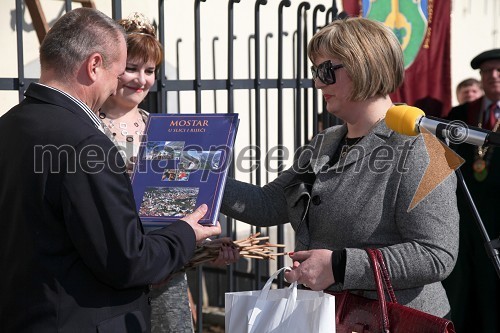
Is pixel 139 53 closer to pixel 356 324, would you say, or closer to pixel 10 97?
pixel 356 324

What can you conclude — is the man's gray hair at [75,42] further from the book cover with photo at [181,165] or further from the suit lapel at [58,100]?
the book cover with photo at [181,165]

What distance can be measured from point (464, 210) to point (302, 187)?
3.06 m

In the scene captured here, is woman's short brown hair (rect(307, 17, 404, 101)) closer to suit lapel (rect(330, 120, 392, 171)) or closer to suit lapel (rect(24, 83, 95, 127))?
suit lapel (rect(330, 120, 392, 171))

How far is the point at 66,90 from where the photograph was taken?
2373mm

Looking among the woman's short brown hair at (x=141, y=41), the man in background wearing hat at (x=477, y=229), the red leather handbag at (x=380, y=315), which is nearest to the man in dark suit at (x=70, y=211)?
the red leather handbag at (x=380, y=315)

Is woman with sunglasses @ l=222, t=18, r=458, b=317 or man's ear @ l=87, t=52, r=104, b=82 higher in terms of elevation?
man's ear @ l=87, t=52, r=104, b=82

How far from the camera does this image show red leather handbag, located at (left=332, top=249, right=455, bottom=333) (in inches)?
98.5

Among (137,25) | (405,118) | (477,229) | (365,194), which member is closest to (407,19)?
(477,229)

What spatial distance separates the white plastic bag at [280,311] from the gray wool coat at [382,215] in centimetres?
22

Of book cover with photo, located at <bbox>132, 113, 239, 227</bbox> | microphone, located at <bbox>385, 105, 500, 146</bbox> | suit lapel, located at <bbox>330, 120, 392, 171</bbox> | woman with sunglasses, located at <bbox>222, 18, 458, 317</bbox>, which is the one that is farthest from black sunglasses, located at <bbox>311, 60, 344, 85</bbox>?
microphone, located at <bbox>385, 105, 500, 146</bbox>

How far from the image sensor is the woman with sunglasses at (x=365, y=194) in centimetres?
268

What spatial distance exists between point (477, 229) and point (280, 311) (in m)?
3.51

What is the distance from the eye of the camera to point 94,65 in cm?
239

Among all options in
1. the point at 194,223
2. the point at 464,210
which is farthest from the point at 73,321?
the point at 464,210
